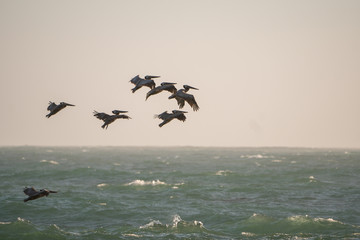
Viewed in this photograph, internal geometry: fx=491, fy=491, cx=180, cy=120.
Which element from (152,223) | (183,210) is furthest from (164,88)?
(183,210)

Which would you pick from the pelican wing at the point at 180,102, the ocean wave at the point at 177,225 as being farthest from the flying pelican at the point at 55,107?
the ocean wave at the point at 177,225

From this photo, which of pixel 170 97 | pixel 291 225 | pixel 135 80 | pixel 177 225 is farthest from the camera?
pixel 291 225

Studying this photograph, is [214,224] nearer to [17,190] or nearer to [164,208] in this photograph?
[164,208]

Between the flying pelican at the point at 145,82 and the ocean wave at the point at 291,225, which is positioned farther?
the ocean wave at the point at 291,225

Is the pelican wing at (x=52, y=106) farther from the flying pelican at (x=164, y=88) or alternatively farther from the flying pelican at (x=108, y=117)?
the flying pelican at (x=164, y=88)

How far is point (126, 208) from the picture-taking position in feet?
128

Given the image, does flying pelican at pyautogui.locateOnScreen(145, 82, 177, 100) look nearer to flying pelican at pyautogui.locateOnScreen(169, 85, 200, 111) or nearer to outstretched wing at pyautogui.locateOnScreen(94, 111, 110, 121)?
flying pelican at pyautogui.locateOnScreen(169, 85, 200, 111)

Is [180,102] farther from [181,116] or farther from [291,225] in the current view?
[291,225]

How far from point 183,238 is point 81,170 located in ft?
172

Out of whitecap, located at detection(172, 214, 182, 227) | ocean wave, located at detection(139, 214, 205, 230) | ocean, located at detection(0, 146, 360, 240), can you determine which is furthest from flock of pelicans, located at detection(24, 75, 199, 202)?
whitecap, located at detection(172, 214, 182, 227)

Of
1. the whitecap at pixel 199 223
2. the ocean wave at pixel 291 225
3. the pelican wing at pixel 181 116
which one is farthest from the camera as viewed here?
the whitecap at pixel 199 223

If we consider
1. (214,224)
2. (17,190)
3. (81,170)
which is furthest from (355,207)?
(81,170)

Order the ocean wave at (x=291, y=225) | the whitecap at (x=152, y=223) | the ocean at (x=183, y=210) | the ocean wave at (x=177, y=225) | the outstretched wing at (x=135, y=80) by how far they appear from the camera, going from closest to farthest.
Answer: the outstretched wing at (x=135, y=80), the ocean at (x=183, y=210), the ocean wave at (x=291, y=225), the ocean wave at (x=177, y=225), the whitecap at (x=152, y=223)

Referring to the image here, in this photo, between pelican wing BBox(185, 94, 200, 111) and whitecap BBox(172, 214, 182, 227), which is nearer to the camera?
pelican wing BBox(185, 94, 200, 111)
